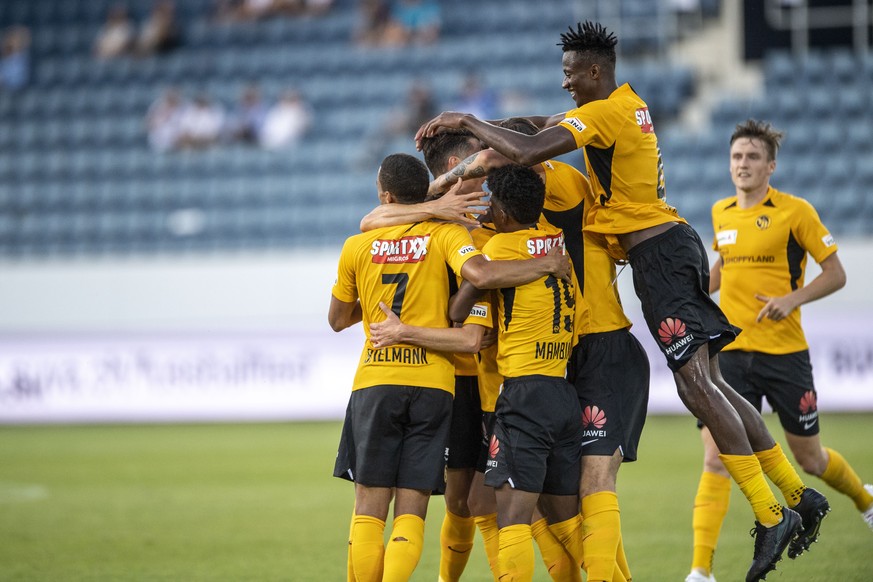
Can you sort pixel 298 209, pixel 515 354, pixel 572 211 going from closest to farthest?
pixel 515 354 < pixel 572 211 < pixel 298 209

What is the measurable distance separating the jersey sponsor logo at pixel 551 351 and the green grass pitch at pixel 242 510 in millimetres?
1709

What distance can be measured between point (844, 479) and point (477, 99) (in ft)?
35.9

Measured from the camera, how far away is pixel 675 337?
5574 millimetres

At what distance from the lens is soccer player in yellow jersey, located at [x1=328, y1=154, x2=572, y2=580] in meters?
5.30

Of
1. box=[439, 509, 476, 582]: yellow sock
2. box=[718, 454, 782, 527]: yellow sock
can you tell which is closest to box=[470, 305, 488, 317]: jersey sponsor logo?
box=[439, 509, 476, 582]: yellow sock

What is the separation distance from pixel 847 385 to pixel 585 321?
8.41 metres

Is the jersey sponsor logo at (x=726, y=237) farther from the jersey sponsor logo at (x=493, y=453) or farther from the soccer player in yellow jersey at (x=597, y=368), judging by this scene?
the jersey sponsor logo at (x=493, y=453)

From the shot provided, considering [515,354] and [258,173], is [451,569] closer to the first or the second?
[515,354]

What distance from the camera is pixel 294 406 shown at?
46.9 ft

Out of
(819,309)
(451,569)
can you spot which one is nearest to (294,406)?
(819,309)

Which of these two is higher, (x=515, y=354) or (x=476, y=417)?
(x=515, y=354)

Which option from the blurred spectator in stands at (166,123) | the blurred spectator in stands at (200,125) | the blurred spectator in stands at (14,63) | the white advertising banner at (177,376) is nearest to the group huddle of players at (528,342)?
the white advertising banner at (177,376)

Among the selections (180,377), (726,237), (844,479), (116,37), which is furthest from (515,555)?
(116,37)

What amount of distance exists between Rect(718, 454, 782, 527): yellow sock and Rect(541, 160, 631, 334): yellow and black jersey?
86cm
